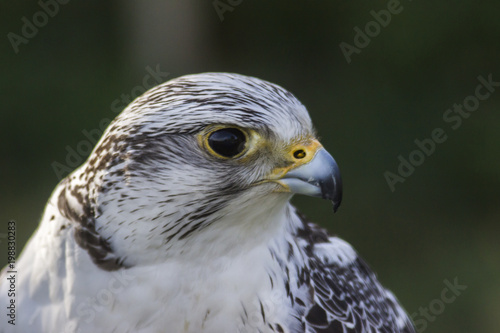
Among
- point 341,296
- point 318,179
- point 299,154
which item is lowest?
point 341,296

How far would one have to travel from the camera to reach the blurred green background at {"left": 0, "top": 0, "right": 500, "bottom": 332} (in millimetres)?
7008

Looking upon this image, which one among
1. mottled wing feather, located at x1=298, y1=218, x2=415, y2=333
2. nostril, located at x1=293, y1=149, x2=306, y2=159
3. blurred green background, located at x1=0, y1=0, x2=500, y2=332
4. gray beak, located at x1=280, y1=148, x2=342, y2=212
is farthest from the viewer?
blurred green background, located at x1=0, y1=0, x2=500, y2=332

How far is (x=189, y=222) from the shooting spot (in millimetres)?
2816

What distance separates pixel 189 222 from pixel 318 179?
0.55 m

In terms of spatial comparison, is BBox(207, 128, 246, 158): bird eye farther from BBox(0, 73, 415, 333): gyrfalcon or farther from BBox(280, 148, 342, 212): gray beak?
BBox(280, 148, 342, 212): gray beak

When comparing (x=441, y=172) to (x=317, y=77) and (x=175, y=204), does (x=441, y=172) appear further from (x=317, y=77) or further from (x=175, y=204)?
(x=175, y=204)

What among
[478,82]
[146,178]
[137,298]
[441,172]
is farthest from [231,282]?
[478,82]

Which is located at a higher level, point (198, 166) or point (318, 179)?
point (198, 166)

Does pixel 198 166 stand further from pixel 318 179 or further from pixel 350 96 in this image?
pixel 350 96

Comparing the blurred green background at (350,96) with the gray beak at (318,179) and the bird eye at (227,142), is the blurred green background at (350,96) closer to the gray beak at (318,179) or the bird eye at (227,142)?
the gray beak at (318,179)

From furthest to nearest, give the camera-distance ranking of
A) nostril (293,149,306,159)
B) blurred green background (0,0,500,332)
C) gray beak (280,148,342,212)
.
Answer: blurred green background (0,0,500,332), nostril (293,149,306,159), gray beak (280,148,342,212)

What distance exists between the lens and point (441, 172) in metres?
7.75

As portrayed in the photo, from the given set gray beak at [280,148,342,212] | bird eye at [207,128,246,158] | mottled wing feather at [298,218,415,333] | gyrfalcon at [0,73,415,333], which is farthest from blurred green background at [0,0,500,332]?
bird eye at [207,128,246,158]

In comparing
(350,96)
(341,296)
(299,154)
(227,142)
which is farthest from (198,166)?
(350,96)
